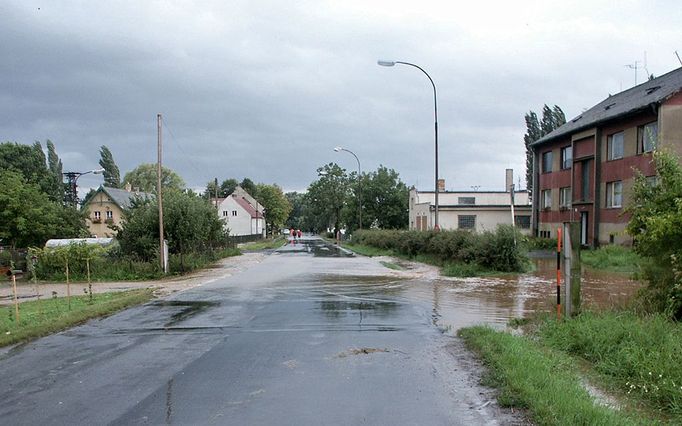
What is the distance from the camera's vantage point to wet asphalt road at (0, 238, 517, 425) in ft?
Result: 16.9

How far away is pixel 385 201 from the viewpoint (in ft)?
225

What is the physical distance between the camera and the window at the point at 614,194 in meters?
32.2

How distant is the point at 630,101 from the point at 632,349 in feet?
106

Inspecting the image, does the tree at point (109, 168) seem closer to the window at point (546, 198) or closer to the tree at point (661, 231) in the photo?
the window at point (546, 198)

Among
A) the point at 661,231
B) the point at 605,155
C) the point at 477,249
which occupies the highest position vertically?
the point at 605,155

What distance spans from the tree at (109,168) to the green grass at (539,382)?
10115 cm

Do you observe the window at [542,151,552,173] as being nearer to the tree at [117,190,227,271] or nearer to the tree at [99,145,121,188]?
the tree at [117,190,227,271]

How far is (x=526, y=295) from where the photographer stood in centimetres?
1407

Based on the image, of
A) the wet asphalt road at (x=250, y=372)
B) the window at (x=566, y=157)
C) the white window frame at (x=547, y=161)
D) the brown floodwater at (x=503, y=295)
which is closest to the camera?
→ the wet asphalt road at (x=250, y=372)

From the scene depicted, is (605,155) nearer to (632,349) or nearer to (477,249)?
(477,249)

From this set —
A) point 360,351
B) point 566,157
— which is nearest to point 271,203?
point 566,157

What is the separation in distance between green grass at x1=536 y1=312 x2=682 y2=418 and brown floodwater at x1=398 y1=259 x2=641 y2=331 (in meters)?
1.91

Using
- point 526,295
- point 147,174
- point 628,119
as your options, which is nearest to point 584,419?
point 526,295

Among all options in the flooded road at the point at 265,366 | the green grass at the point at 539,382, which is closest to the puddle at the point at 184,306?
the flooded road at the point at 265,366
